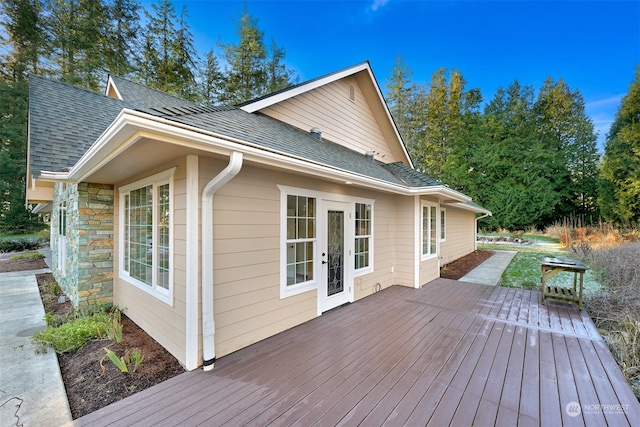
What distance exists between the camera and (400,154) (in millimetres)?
9258

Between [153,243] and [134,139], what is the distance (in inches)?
72.1

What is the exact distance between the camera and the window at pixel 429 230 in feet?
22.2

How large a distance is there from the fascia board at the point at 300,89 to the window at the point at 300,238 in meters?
2.37

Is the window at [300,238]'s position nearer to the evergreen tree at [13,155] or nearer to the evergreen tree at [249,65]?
the evergreen tree at [249,65]

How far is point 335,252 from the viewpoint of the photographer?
474cm

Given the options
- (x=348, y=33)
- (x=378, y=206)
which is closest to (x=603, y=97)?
(x=348, y=33)

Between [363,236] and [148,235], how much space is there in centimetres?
378

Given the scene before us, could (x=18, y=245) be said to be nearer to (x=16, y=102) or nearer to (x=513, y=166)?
(x=16, y=102)

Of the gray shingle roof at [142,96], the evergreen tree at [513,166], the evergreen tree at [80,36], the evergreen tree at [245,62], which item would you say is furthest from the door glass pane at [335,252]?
the evergreen tree at [513,166]

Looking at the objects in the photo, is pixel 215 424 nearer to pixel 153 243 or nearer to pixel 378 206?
pixel 153 243

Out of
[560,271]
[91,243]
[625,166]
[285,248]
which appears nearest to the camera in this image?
[285,248]

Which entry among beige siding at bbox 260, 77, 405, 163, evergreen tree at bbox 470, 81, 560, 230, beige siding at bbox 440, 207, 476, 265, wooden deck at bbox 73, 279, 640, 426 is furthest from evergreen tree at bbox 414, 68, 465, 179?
wooden deck at bbox 73, 279, 640, 426

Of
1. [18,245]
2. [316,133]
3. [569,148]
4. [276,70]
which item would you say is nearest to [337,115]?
[316,133]

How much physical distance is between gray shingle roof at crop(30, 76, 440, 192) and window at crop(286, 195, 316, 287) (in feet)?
2.45
